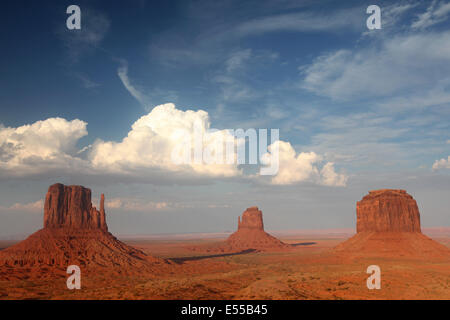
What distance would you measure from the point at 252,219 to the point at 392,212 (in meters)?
79.6

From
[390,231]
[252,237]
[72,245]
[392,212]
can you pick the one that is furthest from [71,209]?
[252,237]

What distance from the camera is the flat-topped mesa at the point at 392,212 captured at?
292 feet

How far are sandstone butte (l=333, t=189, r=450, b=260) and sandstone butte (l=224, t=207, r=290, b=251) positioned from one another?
172ft

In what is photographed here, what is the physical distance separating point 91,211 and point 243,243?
286 feet

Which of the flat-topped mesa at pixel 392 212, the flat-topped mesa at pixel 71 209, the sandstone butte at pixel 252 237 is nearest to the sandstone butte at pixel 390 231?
the flat-topped mesa at pixel 392 212

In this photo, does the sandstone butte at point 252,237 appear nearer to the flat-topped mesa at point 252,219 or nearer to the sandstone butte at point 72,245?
the flat-topped mesa at point 252,219

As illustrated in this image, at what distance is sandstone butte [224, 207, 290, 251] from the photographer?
144 m

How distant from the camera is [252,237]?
15262 centimetres

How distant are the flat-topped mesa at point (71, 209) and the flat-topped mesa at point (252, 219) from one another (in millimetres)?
94644

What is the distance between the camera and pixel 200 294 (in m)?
38.3

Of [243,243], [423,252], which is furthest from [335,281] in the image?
[243,243]

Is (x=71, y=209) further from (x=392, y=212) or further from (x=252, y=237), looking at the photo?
(x=252, y=237)

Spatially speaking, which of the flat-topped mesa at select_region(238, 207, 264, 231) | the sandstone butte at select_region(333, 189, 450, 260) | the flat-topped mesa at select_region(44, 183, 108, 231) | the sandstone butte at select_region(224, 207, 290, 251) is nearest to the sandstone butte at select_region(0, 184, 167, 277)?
the flat-topped mesa at select_region(44, 183, 108, 231)
